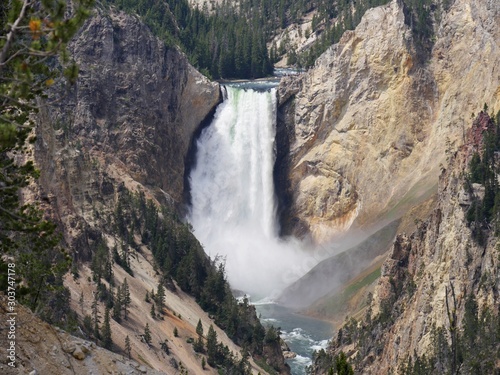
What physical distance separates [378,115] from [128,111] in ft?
108

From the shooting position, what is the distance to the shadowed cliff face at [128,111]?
87875 mm

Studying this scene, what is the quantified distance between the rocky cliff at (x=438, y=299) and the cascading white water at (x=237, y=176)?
34.8 metres

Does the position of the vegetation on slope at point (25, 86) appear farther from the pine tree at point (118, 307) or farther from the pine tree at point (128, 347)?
the pine tree at point (118, 307)

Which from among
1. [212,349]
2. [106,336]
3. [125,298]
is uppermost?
[125,298]

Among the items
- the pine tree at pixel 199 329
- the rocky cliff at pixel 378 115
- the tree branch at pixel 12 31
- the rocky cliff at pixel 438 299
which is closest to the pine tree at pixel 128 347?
the pine tree at pixel 199 329

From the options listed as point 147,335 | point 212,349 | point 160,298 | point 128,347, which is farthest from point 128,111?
point 128,347

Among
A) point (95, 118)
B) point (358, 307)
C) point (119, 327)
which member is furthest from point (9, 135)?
point (95, 118)

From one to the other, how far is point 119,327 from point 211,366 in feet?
30.1

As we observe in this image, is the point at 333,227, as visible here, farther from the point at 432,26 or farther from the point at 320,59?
the point at 432,26

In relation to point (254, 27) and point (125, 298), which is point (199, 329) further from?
point (254, 27)

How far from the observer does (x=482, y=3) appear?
9269cm

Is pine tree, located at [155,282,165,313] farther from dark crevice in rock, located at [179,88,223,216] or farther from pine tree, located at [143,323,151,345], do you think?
dark crevice in rock, located at [179,88,223,216]

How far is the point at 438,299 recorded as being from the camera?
195 feet

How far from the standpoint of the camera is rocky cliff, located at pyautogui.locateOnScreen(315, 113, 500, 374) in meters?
52.6
